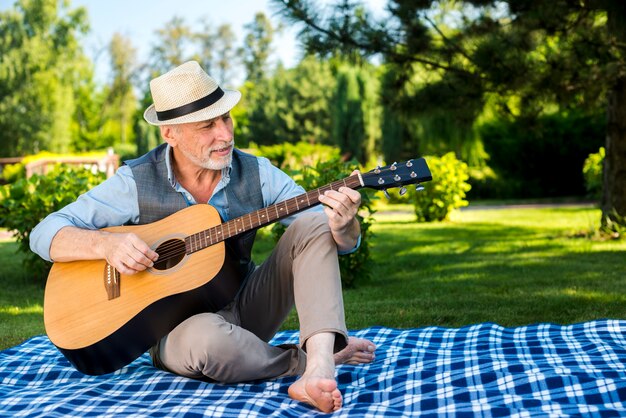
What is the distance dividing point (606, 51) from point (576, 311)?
3628mm

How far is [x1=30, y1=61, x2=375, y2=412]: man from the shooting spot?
259cm

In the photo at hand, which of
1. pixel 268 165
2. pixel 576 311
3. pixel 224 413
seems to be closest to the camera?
pixel 224 413

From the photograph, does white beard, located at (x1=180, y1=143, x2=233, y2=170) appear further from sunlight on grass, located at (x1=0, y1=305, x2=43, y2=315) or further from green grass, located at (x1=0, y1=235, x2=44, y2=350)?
sunlight on grass, located at (x1=0, y1=305, x2=43, y2=315)

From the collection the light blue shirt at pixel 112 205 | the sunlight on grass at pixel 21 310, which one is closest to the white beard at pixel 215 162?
the light blue shirt at pixel 112 205

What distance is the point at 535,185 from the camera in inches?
771

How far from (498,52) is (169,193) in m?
5.04

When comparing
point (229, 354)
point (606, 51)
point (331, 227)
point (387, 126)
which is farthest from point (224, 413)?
A: point (387, 126)

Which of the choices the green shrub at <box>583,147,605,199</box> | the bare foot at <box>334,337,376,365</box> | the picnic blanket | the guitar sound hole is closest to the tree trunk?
the picnic blanket

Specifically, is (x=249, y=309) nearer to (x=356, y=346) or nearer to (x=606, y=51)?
(x=356, y=346)

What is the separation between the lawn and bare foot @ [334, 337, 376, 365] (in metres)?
1.30

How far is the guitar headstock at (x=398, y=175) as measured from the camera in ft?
8.16

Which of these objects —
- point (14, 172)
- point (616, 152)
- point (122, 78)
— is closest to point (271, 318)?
point (616, 152)

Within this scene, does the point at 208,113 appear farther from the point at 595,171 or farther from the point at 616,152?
the point at 595,171

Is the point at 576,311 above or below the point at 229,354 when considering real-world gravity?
below
